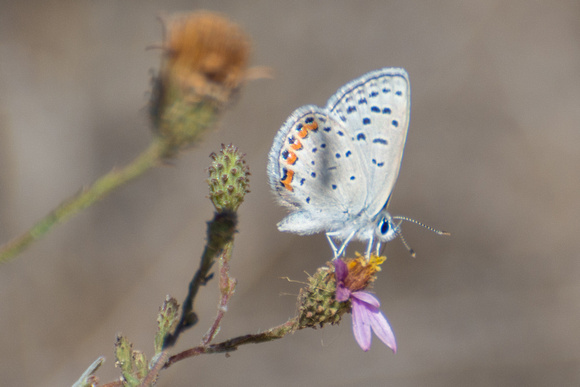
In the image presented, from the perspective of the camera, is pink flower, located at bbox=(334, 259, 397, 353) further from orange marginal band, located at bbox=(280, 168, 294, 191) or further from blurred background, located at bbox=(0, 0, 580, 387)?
blurred background, located at bbox=(0, 0, 580, 387)

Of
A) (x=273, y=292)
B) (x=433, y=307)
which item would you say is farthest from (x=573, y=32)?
(x=273, y=292)

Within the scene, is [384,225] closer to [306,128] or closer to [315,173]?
[315,173]

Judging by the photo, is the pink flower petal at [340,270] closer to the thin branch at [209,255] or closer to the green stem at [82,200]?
the thin branch at [209,255]

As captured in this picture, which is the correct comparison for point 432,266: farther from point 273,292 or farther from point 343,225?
point 343,225

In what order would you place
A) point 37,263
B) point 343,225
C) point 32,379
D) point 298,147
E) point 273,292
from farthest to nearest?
point 273,292 < point 37,263 < point 32,379 < point 343,225 < point 298,147

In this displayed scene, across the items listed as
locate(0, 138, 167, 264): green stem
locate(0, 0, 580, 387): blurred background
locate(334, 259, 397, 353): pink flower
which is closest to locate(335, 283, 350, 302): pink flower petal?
locate(334, 259, 397, 353): pink flower

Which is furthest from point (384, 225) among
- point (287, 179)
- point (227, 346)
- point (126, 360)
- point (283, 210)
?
point (283, 210)
